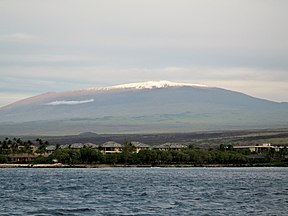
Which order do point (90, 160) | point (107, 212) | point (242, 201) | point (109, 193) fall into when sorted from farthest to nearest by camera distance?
point (90, 160) → point (109, 193) → point (242, 201) → point (107, 212)

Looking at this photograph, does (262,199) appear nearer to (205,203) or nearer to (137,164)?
(205,203)

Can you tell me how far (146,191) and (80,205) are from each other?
638 inches

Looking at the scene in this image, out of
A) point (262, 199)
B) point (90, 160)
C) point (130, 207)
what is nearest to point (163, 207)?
point (130, 207)

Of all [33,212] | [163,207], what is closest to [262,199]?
[163,207]

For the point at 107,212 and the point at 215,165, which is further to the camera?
the point at 215,165

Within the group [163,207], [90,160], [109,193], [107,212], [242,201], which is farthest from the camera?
[90,160]

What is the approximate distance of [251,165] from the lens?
19888 centimetres

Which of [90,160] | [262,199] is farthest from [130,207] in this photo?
[90,160]

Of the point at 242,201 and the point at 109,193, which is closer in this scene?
the point at 242,201

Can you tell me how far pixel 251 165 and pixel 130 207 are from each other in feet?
489

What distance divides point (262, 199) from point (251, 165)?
141 meters

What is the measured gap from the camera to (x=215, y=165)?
654 feet

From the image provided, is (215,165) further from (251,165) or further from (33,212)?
(33,212)

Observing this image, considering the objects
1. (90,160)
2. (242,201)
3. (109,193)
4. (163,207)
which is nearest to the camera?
(163,207)
